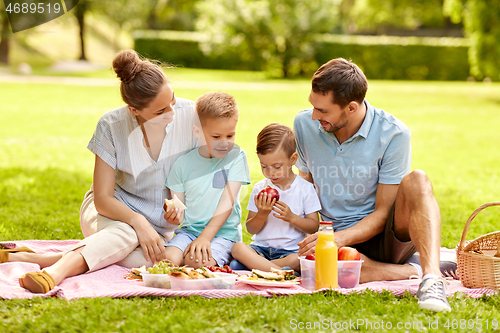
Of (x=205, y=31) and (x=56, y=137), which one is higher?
(x=205, y=31)

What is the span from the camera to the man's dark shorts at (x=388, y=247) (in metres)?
3.21

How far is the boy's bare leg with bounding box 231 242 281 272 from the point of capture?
10.8 feet

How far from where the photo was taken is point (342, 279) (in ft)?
9.86

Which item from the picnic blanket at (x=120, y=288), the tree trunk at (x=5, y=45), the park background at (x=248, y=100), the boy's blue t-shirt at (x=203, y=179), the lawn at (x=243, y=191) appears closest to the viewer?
the lawn at (x=243, y=191)

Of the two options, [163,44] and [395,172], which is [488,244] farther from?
[163,44]

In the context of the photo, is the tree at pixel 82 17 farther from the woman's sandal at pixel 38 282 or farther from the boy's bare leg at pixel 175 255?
the woman's sandal at pixel 38 282

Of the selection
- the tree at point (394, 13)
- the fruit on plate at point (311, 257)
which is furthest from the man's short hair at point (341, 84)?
the tree at point (394, 13)

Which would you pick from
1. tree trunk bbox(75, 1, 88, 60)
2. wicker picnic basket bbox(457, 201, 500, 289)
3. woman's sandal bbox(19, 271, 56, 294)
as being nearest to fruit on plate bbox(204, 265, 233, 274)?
woman's sandal bbox(19, 271, 56, 294)

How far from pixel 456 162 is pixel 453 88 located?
1586 centimetres

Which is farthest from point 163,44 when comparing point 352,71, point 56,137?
point 352,71

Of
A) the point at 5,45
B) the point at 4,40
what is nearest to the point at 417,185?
the point at 4,40

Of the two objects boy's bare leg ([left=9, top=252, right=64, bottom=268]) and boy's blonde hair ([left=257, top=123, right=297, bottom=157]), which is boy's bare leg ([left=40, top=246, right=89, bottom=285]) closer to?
boy's bare leg ([left=9, top=252, right=64, bottom=268])

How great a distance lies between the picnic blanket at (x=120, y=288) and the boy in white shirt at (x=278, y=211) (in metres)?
0.36

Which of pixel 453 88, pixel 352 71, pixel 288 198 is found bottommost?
pixel 453 88
